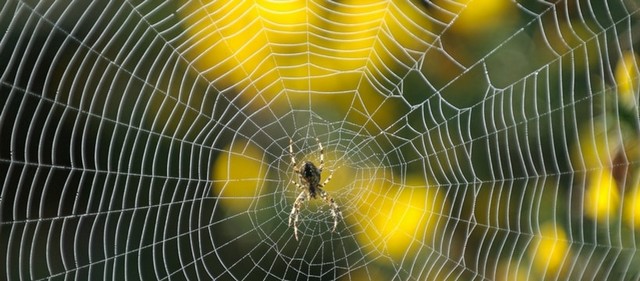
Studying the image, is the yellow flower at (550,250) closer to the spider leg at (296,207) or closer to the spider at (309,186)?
the spider at (309,186)

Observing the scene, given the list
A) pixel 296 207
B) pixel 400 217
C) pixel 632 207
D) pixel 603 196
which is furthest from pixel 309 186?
pixel 632 207

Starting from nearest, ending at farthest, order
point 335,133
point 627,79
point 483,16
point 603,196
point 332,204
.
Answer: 1. point 627,79
2. point 603,196
3. point 483,16
4. point 335,133
5. point 332,204

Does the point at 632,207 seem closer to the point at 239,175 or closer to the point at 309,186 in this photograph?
the point at 309,186

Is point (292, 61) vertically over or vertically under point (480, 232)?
over

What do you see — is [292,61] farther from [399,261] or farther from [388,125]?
[399,261]

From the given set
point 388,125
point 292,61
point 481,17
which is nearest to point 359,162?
point 388,125

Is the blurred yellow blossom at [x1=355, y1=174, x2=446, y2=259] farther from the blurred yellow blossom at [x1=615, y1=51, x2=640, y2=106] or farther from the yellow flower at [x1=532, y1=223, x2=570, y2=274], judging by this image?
the blurred yellow blossom at [x1=615, y1=51, x2=640, y2=106]

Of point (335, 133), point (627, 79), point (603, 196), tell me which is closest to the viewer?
point (627, 79)
